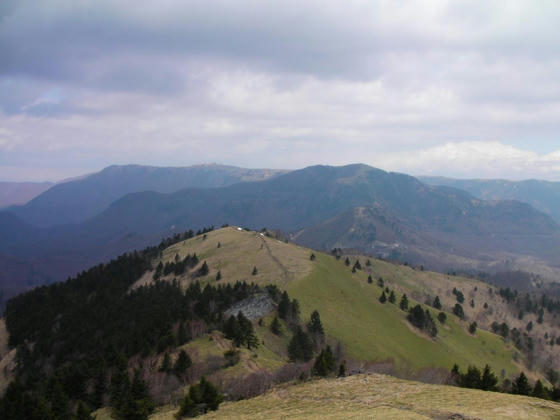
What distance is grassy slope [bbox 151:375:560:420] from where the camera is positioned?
38.8 metres

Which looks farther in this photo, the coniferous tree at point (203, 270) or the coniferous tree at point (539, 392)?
the coniferous tree at point (203, 270)

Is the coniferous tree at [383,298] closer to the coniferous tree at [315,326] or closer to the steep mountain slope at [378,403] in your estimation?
the coniferous tree at [315,326]

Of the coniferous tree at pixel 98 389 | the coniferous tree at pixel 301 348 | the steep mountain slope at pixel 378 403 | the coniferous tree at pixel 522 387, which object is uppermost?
the steep mountain slope at pixel 378 403

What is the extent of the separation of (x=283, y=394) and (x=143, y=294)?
11142 centimetres

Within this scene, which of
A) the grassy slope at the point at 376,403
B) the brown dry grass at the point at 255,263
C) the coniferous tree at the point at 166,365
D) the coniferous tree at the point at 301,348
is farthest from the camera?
the brown dry grass at the point at 255,263

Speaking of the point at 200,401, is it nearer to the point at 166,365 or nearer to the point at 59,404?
the point at 166,365

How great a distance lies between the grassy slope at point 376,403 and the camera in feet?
127

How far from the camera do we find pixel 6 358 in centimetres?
13438

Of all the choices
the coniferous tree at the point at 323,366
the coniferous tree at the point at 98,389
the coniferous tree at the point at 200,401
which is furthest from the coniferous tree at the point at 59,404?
the coniferous tree at the point at 323,366

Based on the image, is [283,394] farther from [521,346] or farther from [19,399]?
[521,346]

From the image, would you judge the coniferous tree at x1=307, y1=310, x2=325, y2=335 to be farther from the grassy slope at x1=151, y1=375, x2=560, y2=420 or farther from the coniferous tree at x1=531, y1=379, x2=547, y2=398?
the coniferous tree at x1=531, y1=379, x2=547, y2=398

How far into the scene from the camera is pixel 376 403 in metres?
43.6

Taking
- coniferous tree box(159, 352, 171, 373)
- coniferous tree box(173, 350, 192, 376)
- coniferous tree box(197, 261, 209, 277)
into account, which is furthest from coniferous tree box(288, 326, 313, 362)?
coniferous tree box(197, 261, 209, 277)

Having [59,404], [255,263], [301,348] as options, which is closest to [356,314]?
[301,348]
